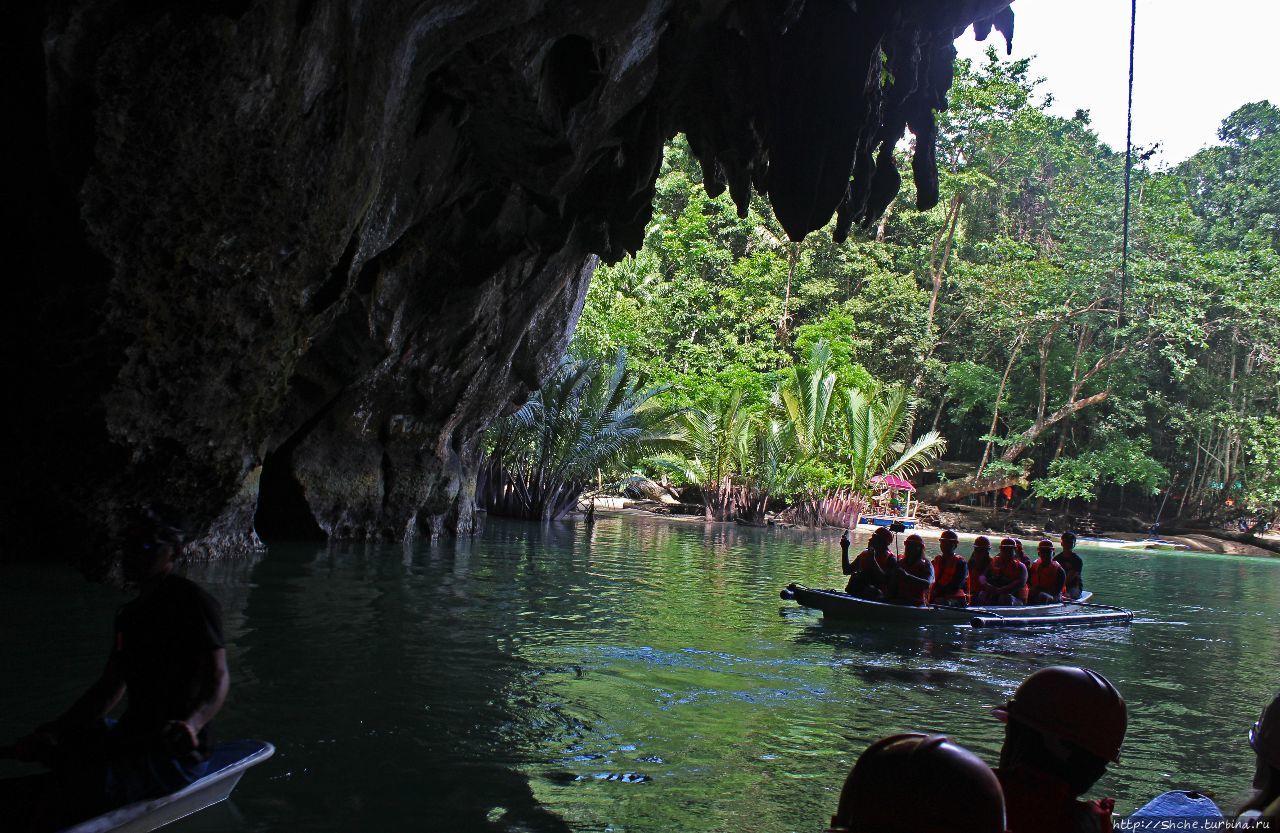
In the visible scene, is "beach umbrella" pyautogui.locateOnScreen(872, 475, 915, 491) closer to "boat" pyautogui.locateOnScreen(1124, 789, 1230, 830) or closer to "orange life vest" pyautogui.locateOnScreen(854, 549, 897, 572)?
"orange life vest" pyautogui.locateOnScreen(854, 549, 897, 572)

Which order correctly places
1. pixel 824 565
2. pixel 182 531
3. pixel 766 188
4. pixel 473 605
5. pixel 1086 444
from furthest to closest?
pixel 1086 444
pixel 824 565
pixel 766 188
pixel 473 605
pixel 182 531

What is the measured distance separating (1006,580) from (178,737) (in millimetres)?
12439

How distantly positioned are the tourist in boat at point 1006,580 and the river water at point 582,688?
961 mm

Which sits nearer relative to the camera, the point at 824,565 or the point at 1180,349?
the point at 824,565

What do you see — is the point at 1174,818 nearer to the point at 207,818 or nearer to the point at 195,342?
the point at 207,818

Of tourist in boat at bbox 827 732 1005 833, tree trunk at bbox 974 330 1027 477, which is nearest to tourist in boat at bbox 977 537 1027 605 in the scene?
tourist in boat at bbox 827 732 1005 833

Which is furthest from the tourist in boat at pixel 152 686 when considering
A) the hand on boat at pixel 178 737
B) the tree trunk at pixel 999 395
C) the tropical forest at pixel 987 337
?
the tree trunk at pixel 999 395

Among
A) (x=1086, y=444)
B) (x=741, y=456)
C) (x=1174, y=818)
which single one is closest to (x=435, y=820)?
(x=1174, y=818)

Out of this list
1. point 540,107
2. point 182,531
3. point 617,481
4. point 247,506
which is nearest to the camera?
point 182,531

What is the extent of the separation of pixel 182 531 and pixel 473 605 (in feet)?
26.5

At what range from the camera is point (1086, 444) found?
42219 millimetres

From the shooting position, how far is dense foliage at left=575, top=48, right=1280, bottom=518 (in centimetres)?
3712

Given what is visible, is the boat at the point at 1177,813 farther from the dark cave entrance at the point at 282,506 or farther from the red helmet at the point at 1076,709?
the dark cave entrance at the point at 282,506

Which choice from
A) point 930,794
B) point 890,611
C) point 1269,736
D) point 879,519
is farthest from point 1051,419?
point 930,794
